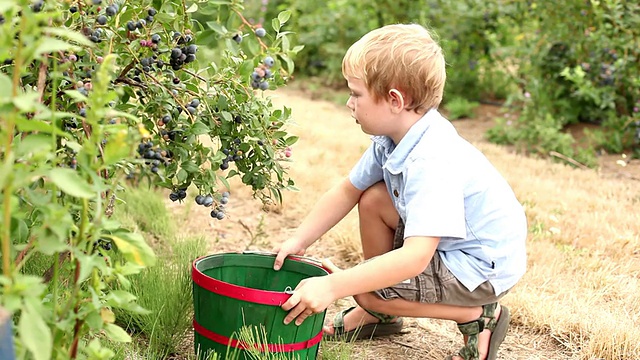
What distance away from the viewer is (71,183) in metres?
1.21

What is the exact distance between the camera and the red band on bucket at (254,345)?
6.30 feet

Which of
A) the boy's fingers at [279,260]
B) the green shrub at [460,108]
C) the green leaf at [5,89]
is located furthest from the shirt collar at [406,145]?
the green shrub at [460,108]

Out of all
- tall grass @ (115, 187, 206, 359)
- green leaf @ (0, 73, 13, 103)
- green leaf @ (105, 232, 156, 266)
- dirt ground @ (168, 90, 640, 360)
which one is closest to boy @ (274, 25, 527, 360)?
dirt ground @ (168, 90, 640, 360)

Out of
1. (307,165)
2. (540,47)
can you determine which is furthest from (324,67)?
(307,165)

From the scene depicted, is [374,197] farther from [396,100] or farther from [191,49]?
[191,49]

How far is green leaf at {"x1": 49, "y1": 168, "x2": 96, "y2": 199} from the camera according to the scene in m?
1.19

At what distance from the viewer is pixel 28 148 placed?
1239mm

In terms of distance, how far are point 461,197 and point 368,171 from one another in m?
0.40

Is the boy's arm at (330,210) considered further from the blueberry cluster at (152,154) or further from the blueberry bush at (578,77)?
the blueberry bush at (578,77)

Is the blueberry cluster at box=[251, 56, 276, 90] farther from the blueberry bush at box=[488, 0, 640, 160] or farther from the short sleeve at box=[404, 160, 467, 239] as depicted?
the blueberry bush at box=[488, 0, 640, 160]

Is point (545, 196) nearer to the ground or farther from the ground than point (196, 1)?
nearer to the ground

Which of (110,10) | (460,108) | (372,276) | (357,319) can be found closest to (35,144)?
(110,10)

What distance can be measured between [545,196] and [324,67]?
3.89 metres

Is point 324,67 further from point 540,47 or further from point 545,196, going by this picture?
point 545,196
